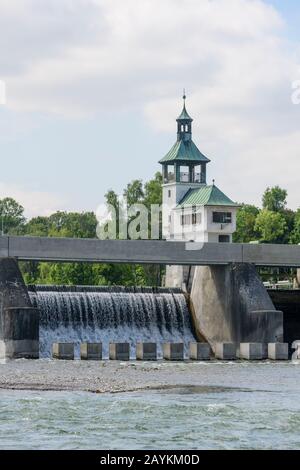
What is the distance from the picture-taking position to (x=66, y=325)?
80.7 m

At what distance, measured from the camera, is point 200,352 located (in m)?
75.9

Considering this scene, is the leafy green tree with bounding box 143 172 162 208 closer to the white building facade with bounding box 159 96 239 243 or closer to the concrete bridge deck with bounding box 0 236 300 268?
the white building facade with bounding box 159 96 239 243

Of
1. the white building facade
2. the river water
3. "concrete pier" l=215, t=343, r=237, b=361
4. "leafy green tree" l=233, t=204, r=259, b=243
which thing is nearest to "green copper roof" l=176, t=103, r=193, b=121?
the white building facade

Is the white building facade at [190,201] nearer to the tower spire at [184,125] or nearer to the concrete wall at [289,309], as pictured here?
the tower spire at [184,125]

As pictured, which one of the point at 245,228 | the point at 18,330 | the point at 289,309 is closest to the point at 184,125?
the point at 245,228

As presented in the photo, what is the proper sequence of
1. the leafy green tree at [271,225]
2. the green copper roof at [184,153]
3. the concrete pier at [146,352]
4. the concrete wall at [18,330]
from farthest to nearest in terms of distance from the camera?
the leafy green tree at [271,225]
the green copper roof at [184,153]
the concrete pier at [146,352]
the concrete wall at [18,330]

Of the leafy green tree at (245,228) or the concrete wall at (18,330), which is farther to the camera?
the leafy green tree at (245,228)

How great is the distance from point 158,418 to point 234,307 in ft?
138

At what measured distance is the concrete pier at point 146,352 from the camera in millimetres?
75312

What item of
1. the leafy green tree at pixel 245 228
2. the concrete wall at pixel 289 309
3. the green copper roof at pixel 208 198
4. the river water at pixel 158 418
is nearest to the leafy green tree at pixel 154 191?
the leafy green tree at pixel 245 228

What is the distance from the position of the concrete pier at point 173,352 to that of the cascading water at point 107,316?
392 centimetres

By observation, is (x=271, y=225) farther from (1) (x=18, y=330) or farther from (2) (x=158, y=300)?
(1) (x=18, y=330)

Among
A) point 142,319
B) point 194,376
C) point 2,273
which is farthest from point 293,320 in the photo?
point 194,376

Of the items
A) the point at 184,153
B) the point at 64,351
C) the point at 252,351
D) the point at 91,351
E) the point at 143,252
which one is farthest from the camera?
the point at 184,153
